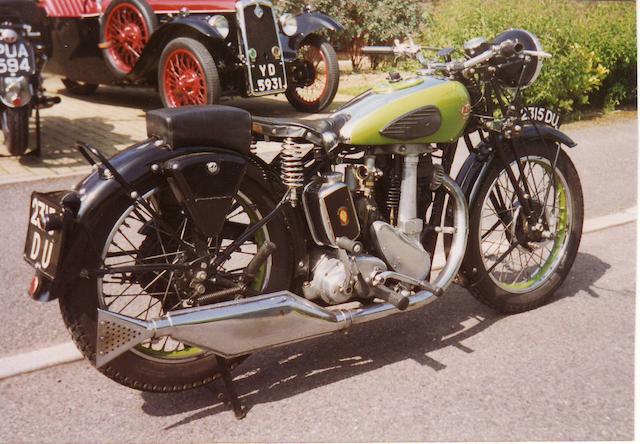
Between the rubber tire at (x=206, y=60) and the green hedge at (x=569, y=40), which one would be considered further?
the green hedge at (x=569, y=40)

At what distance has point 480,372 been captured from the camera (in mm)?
3473

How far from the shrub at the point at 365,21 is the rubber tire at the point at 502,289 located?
9693mm

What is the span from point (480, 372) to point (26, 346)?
2.06m

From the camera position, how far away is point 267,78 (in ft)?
28.1

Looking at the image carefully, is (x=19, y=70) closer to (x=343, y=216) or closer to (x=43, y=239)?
(x=43, y=239)

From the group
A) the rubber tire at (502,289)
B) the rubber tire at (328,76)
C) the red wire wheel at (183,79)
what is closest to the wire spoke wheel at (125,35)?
the red wire wheel at (183,79)

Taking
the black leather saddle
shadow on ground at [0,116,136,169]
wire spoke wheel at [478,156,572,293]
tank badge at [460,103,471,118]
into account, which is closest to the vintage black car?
shadow on ground at [0,116,136,169]

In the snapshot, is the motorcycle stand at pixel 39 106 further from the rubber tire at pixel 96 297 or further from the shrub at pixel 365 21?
the shrub at pixel 365 21

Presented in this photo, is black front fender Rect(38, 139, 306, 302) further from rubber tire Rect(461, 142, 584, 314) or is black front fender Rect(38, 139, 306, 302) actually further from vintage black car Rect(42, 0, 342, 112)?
vintage black car Rect(42, 0, 342, 112)

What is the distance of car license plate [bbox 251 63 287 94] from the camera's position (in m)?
8.45

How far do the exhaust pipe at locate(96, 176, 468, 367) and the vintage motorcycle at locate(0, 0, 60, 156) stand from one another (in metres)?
4.30

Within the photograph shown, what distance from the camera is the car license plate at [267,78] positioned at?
845 centimetres

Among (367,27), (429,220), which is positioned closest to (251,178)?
(429,220)

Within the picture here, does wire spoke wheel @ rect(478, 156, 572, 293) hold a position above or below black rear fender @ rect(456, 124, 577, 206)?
below
